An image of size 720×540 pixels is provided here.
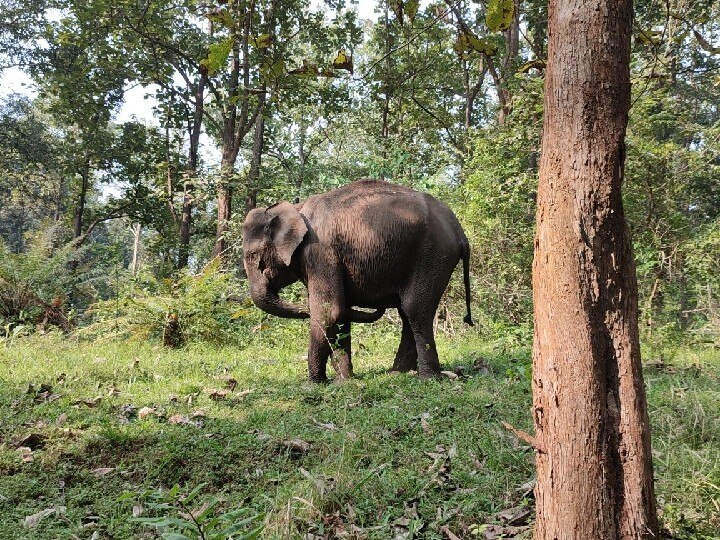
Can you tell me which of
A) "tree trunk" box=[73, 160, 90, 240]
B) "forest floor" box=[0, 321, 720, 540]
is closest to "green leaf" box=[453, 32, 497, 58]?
"forest floor" box=[0, 321, 720, 540]

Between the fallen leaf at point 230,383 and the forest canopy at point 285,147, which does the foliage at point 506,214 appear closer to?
the forest canopy at point 285,147

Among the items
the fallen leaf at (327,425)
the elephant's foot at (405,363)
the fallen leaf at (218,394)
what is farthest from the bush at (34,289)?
the fallen leaf at (327,425)

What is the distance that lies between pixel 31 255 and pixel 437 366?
289 inches

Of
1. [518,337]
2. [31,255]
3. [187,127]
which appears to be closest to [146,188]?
[187,127]

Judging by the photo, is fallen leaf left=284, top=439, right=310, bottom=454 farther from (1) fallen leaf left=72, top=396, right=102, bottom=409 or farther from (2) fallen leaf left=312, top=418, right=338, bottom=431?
(1) fallen leaf left=72, top=396, right=102, bottom=409

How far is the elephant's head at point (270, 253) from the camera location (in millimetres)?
6211

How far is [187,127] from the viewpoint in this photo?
53.8 feet

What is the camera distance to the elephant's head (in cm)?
621

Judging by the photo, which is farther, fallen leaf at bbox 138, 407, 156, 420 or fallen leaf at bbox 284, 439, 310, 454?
fallen leaf at bbox 138, 407, 156, 420

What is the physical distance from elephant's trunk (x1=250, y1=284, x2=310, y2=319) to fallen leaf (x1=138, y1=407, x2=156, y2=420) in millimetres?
2019

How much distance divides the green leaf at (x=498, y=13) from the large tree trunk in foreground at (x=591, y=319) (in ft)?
1.51

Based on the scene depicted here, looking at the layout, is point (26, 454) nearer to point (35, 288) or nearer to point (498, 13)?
point (498, 13)

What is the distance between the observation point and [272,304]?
649 centimetres

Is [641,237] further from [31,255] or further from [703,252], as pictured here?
[31,255]
